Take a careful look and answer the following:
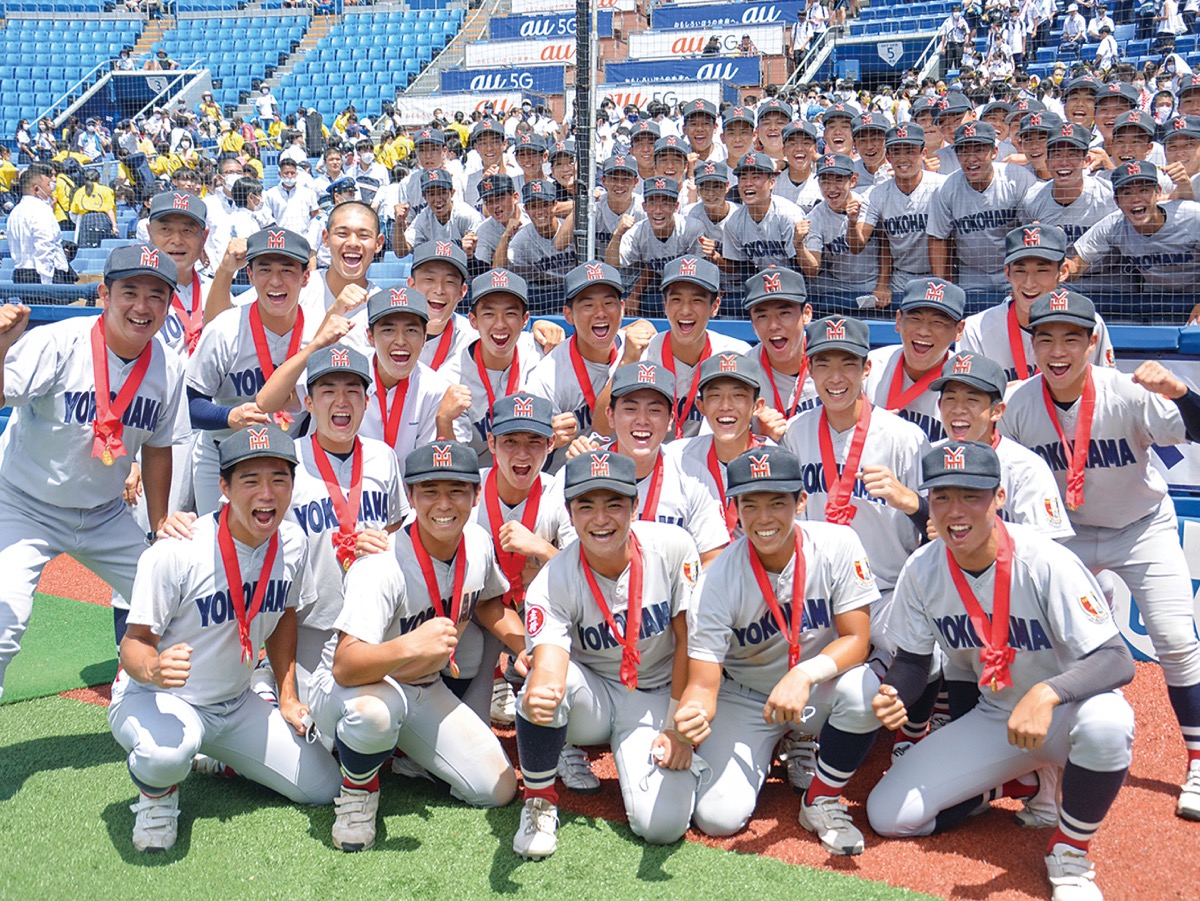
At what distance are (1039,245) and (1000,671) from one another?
7.07 ft

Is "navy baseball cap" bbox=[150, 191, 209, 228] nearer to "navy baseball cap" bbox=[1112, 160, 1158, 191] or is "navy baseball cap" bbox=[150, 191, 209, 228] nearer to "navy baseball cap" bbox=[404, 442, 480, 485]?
"navy baseball cap" bbox=[404, 442, 480, 485]

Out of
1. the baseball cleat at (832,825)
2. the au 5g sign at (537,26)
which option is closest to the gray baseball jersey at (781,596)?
the baseball cleat at (832,825)

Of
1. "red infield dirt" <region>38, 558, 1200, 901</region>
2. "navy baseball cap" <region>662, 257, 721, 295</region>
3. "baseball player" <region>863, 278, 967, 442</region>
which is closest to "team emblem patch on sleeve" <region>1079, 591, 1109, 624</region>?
"red infield dirt" <region>38, 558, 1200, 901</region>

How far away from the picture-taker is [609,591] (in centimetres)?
432

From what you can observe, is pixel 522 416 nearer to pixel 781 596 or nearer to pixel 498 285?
pixel 498 285

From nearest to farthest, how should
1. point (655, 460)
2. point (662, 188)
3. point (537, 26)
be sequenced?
point (655, 460) → point (662, 188) → point (537, 26)

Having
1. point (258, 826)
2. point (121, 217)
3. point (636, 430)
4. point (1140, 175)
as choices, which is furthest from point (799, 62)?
point (258, 826)

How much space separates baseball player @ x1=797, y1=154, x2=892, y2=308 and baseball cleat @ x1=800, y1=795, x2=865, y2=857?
3.77m

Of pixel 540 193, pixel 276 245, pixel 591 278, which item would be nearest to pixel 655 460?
Result: pixel 591 278

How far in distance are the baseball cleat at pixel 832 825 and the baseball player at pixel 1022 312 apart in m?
2.07

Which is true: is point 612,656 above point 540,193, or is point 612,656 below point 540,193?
below

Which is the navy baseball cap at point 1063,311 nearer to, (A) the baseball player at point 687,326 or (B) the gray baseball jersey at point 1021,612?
(B) the gray baseball jersey at point 1021,612

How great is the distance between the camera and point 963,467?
12.7ft

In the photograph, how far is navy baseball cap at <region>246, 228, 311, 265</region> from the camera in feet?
17.6
